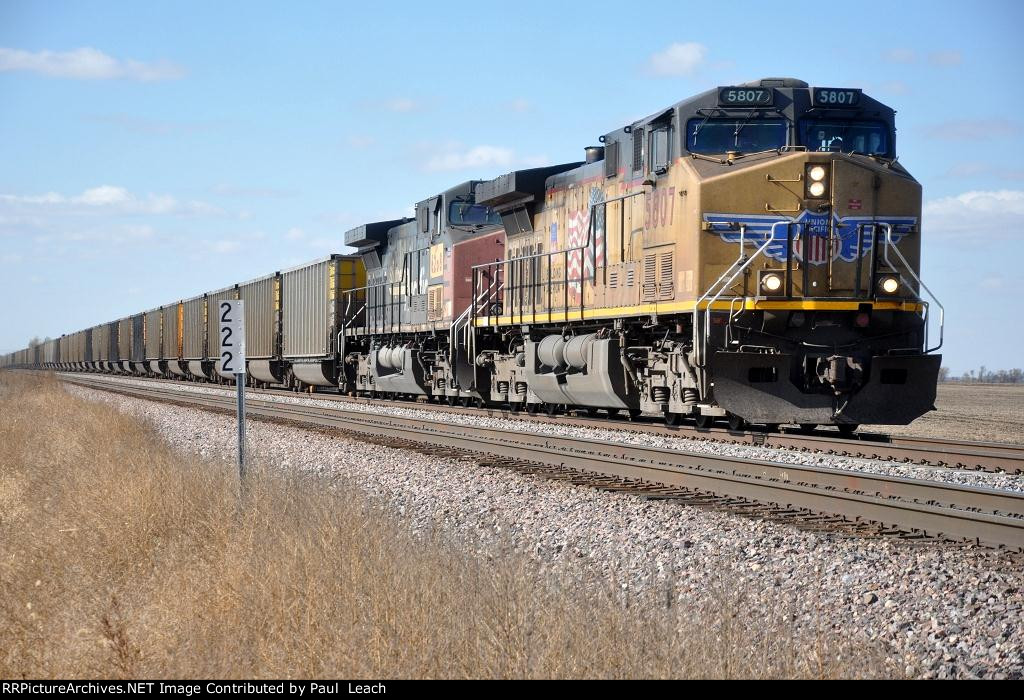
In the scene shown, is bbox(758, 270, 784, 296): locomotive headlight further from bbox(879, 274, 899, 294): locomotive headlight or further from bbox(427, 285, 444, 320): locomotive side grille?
bbox(427, 285, 444, 320): locomotive side grille

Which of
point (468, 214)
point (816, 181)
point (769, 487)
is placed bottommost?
point (769, 487)

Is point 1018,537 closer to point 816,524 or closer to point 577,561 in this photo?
point 816,524

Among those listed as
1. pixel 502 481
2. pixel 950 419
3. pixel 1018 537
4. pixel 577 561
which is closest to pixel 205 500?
pixel 502 481

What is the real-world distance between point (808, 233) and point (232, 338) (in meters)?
6.49

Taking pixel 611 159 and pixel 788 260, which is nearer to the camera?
pixel 788 260

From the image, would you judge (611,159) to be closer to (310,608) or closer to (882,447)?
(882,447)

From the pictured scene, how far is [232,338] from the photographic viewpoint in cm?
899

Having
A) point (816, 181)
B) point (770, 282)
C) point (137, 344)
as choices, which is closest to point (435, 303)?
point (770, 282)

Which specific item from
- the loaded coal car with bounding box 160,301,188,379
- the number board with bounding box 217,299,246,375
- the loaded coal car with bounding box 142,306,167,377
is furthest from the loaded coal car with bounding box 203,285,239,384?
the number board with bounding box 217,299,246,375

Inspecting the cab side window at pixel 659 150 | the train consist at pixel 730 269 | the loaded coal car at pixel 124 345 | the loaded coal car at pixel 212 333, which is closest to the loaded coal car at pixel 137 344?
the loaded coal car at pixel 124 345

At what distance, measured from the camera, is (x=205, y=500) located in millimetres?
8039

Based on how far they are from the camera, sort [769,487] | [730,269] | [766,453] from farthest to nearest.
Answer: [730,269]
[766,453]
[769,487]

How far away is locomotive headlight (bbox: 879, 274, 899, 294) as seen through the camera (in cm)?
1138

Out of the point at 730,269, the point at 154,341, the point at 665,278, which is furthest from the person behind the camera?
the point at 154,341
